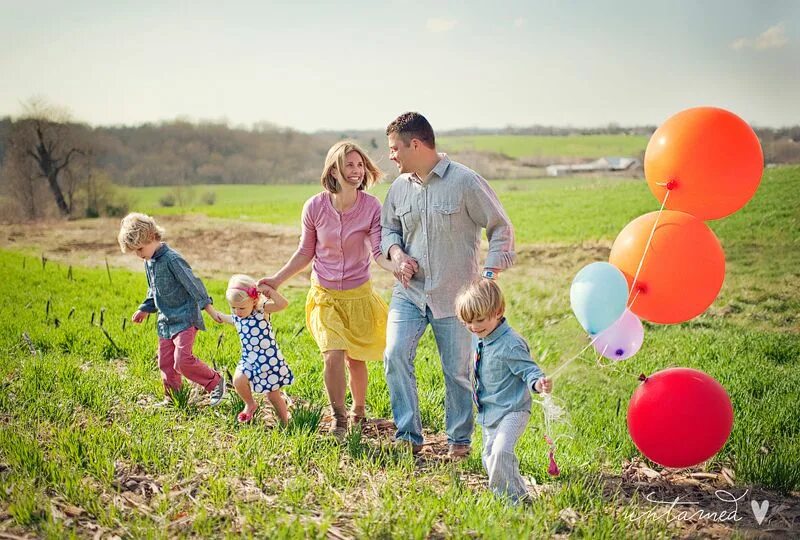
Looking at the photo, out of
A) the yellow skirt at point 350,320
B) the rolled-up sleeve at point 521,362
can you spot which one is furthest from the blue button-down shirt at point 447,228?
the rolled-up sleeve at point 521,362

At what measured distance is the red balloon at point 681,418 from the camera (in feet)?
13.5

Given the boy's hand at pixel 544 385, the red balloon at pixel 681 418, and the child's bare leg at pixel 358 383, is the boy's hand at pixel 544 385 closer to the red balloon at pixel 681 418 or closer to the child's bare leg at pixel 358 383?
the red balloon at pixel 681 418

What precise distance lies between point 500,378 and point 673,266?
1208mm

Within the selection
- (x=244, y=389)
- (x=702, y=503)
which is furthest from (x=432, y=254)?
(x=702, y=503)

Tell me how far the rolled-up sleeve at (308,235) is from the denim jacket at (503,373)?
148 centimetres

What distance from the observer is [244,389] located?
15.4 feet

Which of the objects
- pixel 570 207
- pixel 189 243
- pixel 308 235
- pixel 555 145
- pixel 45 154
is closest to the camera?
pixel 308 235

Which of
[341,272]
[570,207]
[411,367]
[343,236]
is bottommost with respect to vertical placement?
[411,367]

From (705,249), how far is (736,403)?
2.04 meters

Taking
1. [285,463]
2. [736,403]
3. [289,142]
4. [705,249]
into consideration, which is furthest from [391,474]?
[289,142]

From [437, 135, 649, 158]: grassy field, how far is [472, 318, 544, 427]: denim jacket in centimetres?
1337

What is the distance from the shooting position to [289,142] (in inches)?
671

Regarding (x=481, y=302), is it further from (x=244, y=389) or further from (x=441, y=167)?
(x=244, y=389)

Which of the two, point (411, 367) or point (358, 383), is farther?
point (358, 383)
